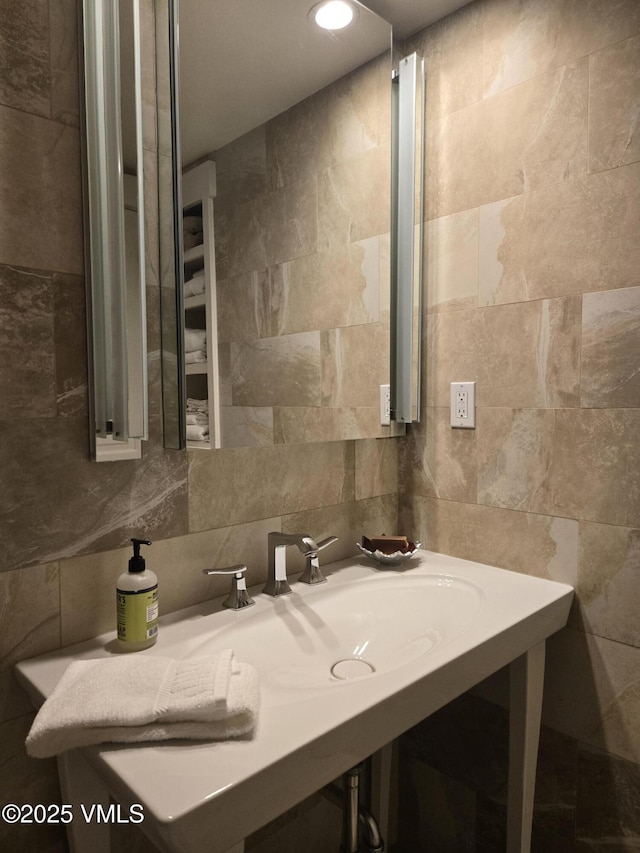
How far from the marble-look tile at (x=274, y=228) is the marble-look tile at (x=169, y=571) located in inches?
22.1

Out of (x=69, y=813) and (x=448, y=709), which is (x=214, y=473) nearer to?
(x=69, y=813)

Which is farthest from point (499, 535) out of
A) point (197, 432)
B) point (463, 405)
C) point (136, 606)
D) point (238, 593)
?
point (136, 606)

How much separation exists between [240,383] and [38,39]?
0.67m

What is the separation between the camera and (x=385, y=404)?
1508 mm

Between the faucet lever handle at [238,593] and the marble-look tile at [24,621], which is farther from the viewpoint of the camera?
the faucet lever handle at [238,593]

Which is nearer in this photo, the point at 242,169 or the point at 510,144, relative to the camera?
the point at 242,169

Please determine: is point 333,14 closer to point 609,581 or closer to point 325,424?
point 325,424

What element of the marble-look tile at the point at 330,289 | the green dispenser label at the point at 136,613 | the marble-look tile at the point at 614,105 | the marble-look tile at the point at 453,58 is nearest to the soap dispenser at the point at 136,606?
the green dispenser label at the point at 136,613

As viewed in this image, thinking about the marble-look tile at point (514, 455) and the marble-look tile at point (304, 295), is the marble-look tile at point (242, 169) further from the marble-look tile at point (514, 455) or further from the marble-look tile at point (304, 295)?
the marble-look tile at point (514, 455)

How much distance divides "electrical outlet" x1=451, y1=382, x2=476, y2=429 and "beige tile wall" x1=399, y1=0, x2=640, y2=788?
3 centimetres

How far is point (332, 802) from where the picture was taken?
4.85 ft

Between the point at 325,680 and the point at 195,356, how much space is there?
65cm

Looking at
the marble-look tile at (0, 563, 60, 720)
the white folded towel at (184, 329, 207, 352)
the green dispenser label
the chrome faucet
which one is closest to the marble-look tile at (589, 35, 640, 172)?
the white folded towel at (184, 329, 207, 352)

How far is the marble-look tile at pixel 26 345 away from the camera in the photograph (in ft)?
3.00
